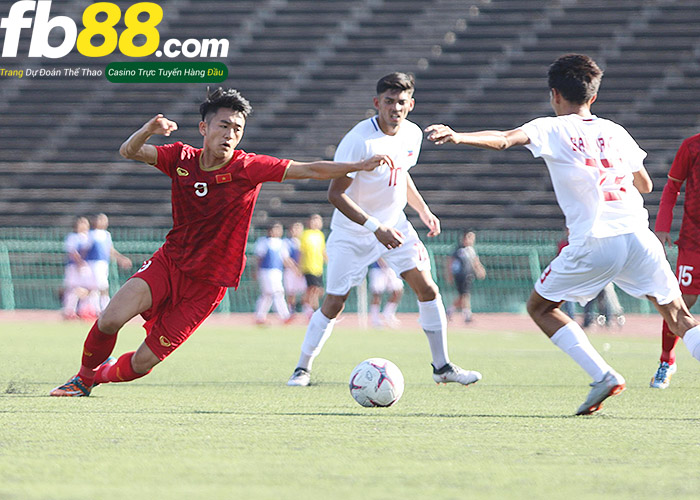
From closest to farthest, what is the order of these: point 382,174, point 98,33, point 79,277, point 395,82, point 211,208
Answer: point 211,208 < point 395,82 < point 382,174 < point 79,277 < point 98,33

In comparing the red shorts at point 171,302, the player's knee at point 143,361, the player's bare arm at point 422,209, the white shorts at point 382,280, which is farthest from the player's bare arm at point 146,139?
the white shorts at point 382,280

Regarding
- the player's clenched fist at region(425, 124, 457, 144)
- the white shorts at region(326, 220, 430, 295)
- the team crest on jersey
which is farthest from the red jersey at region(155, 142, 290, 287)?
the white shorts at region(326, 220, 430, 295)

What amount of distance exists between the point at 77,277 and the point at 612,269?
16360mm

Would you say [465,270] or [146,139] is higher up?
[146,139]

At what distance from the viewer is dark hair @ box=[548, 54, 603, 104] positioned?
6.43 meters

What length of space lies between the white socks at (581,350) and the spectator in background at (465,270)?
15289 mm

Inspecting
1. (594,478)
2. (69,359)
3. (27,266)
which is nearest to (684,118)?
(27,266)

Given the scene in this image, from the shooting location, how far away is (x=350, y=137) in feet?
26.9

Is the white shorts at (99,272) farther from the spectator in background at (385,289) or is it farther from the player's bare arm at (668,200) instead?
the player's bare arm at (668,200)

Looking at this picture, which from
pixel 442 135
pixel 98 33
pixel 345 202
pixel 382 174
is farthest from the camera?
pixel 98 33

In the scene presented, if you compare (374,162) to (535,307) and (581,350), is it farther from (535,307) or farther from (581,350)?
(581,350)

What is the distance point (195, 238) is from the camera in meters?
7.00

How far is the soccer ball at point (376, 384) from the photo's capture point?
6911 mm

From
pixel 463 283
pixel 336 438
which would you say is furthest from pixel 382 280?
pixel 336 438
